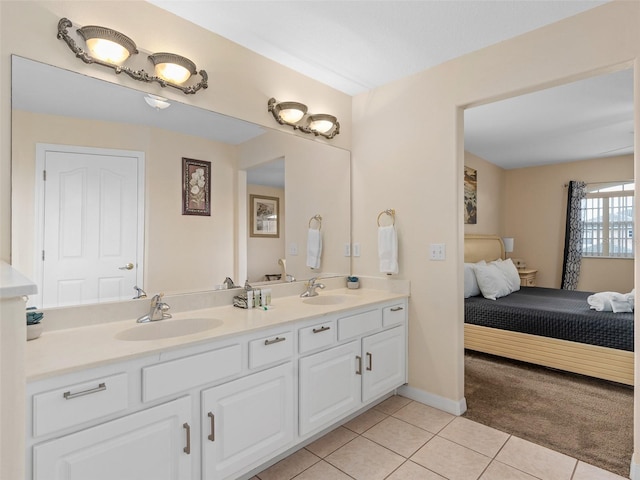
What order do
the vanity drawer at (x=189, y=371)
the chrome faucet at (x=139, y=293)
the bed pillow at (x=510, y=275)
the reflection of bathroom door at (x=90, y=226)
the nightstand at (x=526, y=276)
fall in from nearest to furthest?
1. the vanity drawer at (x=189, y=371)
2. the reflection of bathroom door at (x=90, y=226)
3. the chrome faucet at (x=139, y=293)
4. the bed pillow at (x=510, y=275)
5. the nightstand at (x=526, y=276)

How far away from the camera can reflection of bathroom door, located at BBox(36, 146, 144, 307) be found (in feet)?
5.12

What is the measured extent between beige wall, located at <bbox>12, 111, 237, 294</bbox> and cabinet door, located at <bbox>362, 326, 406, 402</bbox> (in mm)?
1052

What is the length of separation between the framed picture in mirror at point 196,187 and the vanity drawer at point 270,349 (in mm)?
881

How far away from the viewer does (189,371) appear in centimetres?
139

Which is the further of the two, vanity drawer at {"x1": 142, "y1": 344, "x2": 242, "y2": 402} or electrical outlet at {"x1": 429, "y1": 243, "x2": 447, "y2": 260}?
electrical outlet at {"x1": 429, "y1": 243, "x2": 447, "y2": 260}

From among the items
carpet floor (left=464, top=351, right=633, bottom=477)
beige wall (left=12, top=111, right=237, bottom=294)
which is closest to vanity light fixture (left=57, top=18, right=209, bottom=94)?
beige wall (left=12, top=111, right=237, bottom=294)

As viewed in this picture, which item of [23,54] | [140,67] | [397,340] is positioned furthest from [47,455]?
[397,340]

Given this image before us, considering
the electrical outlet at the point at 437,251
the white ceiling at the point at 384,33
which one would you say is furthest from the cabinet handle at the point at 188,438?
the white ceiling at the point at 384,33

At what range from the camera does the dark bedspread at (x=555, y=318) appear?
276 centimetres

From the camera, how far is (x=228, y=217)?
2.18m

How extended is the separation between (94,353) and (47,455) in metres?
0.31

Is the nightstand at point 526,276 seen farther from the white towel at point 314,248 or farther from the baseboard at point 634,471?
the white towel at point 314,248

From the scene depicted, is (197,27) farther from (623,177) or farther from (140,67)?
(623,177)

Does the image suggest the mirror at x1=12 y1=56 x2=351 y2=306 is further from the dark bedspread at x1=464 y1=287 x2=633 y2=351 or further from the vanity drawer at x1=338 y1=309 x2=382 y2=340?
the dark bedspread at x1=464 y1=287 x2=633 y2=351
